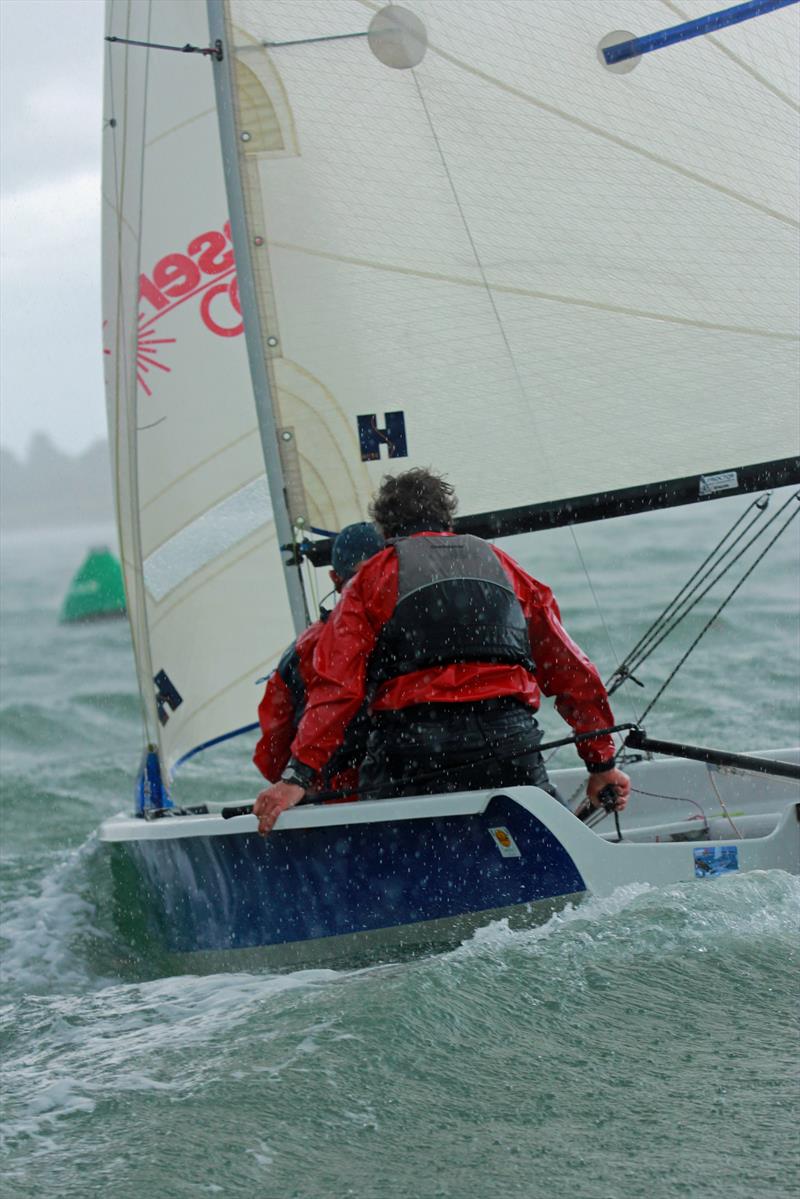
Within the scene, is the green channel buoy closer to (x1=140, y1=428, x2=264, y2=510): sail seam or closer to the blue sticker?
(x1=140, y1=428, x2=264, y2=510): sail seam

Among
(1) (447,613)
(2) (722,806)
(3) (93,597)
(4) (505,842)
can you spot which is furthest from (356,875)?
(3) (93,597)

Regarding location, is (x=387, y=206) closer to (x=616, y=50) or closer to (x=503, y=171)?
(x=503, y=171)

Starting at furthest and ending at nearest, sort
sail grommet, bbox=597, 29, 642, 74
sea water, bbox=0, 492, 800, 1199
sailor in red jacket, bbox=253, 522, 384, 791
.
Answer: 1. sail grommet, bbox=597, 29, 642, 74
2. sailor in red jacket, bbox=253, 522, 384, 791
3. sea water, bbox=0, 492, 800, 1199

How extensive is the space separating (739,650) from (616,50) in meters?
5.06

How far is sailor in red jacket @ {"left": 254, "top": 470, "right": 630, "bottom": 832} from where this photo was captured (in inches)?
126

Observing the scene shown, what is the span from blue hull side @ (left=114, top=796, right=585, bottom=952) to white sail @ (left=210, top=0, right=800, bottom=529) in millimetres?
1123

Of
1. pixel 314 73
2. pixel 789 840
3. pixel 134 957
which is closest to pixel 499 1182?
pixel 789 840

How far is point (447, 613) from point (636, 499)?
3.31 feet

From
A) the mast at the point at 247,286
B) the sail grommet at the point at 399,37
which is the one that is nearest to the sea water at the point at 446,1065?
the mast at the point at 247,286

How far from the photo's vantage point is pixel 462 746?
10.7ft

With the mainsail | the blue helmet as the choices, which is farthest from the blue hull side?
the mainsail

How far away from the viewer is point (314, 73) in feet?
13.4

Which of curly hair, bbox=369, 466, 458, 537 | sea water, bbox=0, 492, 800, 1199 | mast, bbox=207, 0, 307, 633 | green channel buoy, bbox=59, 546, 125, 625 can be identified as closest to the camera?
sea water, bbox=0, 492, 800, 1199

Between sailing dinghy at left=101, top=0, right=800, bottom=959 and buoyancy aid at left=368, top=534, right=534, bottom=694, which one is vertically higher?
sailing dinghy at left=101, top=0, right=800, bottom=959
